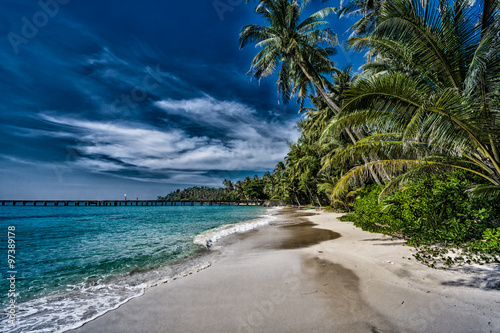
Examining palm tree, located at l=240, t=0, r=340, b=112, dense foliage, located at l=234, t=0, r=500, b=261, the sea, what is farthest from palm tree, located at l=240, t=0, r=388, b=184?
the sea

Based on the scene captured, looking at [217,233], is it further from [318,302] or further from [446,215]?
[446,215]

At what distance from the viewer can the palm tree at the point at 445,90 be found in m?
3.67

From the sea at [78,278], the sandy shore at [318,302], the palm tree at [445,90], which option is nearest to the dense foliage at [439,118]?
the palm tree at [445,90]

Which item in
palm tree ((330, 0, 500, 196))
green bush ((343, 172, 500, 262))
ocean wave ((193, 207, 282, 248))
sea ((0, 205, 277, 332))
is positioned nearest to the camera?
sea ((0, 205, 277, 332))

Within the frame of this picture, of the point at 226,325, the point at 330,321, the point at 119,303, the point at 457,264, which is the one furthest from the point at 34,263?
the point at 457,264

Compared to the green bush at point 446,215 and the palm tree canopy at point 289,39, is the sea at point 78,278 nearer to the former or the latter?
the green bush at point 446,215

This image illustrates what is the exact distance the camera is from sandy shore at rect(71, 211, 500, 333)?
2420 mm

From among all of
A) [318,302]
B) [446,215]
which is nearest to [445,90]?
[446,215]

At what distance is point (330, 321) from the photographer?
2482mm

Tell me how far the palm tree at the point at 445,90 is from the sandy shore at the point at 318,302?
88.3 inches

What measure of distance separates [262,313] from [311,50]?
14299 millimetres

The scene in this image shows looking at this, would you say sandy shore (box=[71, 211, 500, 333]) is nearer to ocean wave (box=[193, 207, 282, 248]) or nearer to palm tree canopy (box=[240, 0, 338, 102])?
ocean wave (box=[193, 207, 282, 248])

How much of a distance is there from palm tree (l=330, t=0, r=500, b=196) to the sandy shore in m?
2.24

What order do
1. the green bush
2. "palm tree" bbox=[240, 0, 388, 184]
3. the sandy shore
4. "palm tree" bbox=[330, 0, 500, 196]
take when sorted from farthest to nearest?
"palm tree" bbox=[240, 0, 388, 184] < the green bush < "palm tree" bbox=[330, 0, 500, 196] < the sandy shore
